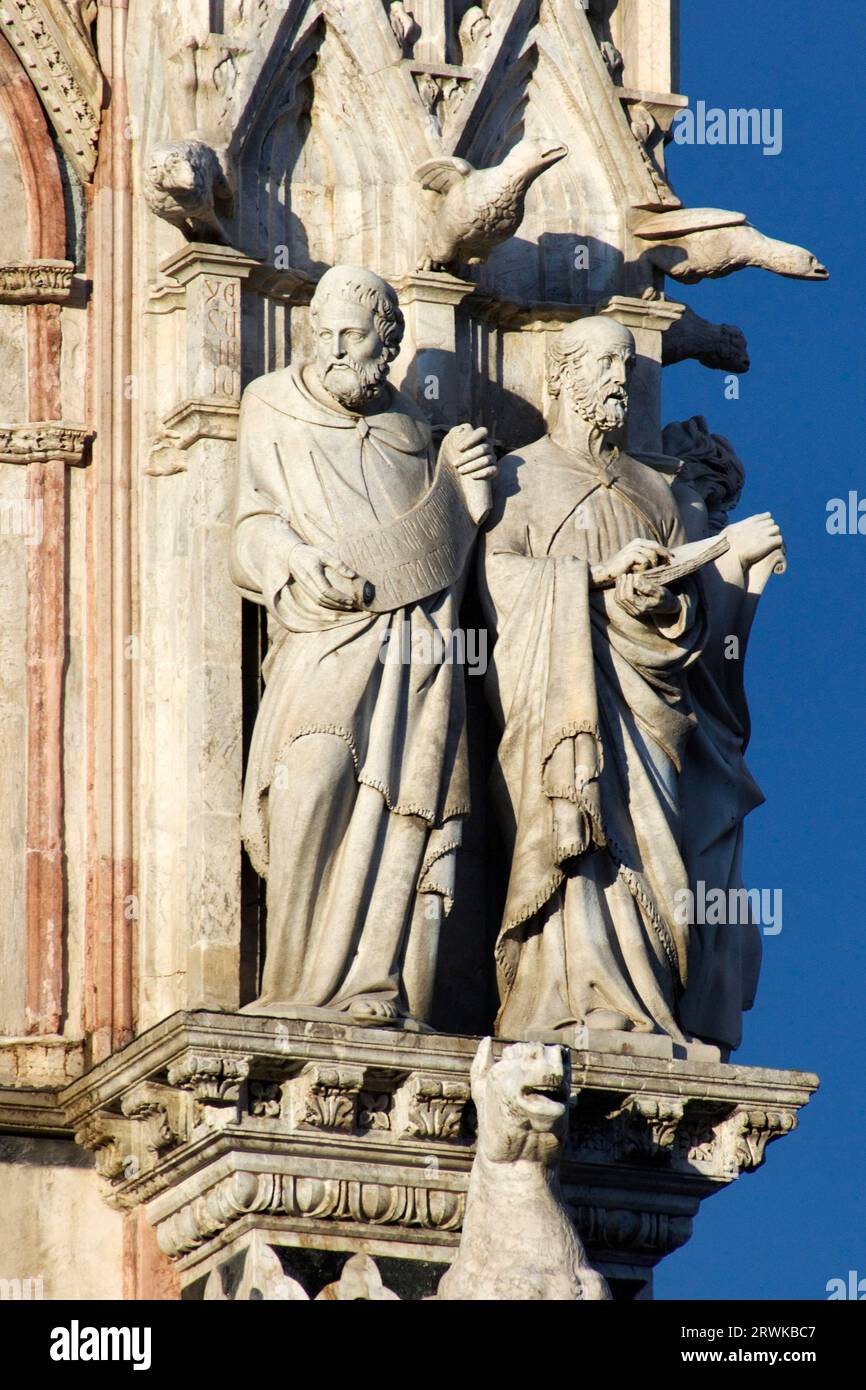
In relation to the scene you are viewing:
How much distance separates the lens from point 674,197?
23.3 metres

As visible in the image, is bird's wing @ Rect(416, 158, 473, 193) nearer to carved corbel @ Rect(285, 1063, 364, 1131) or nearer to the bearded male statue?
the bearded male statue

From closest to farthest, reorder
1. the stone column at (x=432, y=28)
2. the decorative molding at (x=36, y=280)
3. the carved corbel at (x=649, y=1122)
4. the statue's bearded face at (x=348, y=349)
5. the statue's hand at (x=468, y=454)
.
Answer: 1. the carved corbel at (x=649, y=1122)
2. the statue's bearded face at (x=348, y=349)
3. the statue's hand at (x=468, y=454)
4. the decorative molding at (x=36, y=280)
5. the stone column at (x=432, y=28)

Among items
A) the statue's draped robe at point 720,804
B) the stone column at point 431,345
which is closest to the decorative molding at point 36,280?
the stone column at point 431,345

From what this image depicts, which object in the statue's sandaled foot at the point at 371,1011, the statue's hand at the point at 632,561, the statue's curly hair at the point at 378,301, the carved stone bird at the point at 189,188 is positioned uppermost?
the carved stone bird at the point at 189,188

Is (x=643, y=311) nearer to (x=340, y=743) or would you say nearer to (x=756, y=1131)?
(x=340, y=743)

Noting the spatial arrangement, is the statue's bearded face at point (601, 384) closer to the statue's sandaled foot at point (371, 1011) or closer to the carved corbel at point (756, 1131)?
the statue's sandaled foot at point (371, 1011)

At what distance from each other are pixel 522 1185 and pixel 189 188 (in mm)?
4349

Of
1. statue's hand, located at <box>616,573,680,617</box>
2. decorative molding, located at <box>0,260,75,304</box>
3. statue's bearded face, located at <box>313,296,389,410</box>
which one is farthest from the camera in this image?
decorative molding, located at <box>0,260,75,304</box>

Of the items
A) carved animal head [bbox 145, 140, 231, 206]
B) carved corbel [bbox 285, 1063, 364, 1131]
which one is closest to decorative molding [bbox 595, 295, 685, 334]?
carved animal head [bbox 145, 140, 231, 206]

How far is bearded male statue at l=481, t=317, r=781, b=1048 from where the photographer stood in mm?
21688

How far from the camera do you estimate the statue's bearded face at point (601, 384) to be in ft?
73.4

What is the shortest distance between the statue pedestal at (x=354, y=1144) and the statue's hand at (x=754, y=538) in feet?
7.35

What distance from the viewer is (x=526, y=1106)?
803 inches
